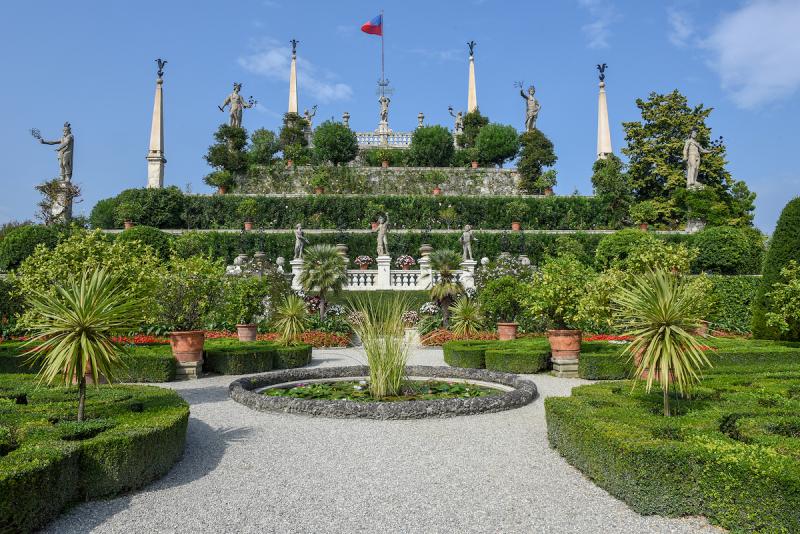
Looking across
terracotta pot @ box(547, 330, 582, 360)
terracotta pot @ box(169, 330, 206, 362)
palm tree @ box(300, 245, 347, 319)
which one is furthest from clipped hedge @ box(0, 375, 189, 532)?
palm tree @ box(300, 245, 347, 319)

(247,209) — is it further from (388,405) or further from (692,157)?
(388,405)

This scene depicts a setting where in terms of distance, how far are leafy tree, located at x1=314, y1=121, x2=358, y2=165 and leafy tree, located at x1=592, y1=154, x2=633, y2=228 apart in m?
18.1

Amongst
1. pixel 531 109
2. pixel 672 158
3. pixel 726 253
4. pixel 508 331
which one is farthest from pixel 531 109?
pixel 508 331

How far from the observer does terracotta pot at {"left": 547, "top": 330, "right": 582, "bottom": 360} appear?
11547 millimetres

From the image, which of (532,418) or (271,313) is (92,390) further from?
(271,313)

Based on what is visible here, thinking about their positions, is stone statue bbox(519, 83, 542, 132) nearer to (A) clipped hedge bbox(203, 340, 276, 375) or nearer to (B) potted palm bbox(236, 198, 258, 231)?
(B) potted palm bbox(236, 198, 258, 231)

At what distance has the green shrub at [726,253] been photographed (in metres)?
25.3

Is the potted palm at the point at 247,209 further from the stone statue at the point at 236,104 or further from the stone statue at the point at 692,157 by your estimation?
the stone statue at the point at 692,157

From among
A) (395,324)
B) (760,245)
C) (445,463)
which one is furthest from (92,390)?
(760,245)

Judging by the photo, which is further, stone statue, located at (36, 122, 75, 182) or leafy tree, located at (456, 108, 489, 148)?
leafy tree, located at (456, 108, 489, 148)

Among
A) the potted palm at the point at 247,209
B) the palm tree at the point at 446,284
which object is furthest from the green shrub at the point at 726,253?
the potted palm at the point at 247,209

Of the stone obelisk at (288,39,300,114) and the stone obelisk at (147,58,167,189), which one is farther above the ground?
the stone obelisk at (288,39,300,114)

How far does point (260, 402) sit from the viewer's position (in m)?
8.49

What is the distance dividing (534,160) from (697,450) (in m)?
36.3
